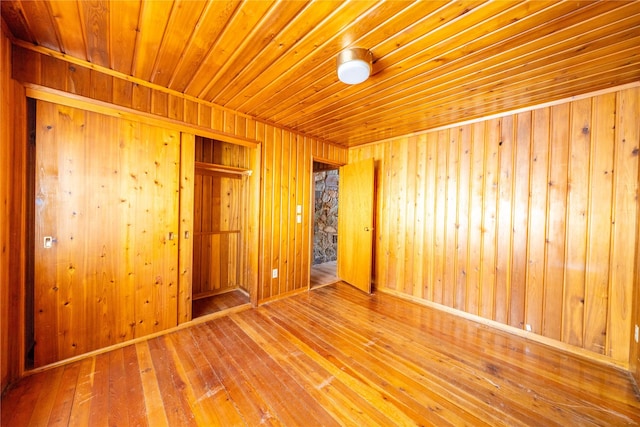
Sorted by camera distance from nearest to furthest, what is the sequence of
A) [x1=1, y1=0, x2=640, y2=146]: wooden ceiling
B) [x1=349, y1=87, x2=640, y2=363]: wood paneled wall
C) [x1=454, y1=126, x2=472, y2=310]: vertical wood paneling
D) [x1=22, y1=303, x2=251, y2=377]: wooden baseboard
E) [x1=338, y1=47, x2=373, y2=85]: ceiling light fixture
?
[x1=1, y1=0, x2=640, y2=146]: wooden ceiling
[x1=338, y1=47, x2=373, y2=85]: ceiling light fixture
[x1=22, y1=303, x2=251, y2=377]: wooden baseboard
[x1=349, y1=87, x2=640, y2=363]: wood paneled wall
[x1=454, y1=126, x2=472, y2=310]: vertical wood paneling

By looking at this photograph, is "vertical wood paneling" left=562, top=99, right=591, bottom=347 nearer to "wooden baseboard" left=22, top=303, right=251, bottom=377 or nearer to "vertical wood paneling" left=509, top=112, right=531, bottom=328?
"vertical wood paneling" left=509, top=112, right=531, bottom=328

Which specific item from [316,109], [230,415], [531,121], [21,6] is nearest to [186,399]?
[230,415]

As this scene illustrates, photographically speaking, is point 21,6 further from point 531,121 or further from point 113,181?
point 531,121

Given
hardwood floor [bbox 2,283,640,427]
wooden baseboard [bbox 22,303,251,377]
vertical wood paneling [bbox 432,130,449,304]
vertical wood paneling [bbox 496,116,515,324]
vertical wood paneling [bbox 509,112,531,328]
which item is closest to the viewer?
hardwood floor [bbox 2,283,640,427]

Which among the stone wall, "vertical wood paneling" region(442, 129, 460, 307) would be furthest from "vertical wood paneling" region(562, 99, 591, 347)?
the stone wall

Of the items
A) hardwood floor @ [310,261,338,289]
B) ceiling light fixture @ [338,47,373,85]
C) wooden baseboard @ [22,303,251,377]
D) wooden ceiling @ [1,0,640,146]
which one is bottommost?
hardwood floor @ [310,261,338,289]

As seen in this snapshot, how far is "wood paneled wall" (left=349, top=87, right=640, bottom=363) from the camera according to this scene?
6.88 ft

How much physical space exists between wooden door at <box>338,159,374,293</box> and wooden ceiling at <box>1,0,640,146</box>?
1569 mm

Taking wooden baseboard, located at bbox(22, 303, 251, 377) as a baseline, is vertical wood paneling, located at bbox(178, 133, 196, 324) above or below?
above

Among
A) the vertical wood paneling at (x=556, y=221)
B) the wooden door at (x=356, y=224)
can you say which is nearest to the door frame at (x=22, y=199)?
the wooden door at (x=356, y=224)

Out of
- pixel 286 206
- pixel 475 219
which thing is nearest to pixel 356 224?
pixel 286 206

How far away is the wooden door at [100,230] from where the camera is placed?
5.97 ft

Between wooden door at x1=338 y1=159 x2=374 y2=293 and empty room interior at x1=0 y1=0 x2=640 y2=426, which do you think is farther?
wooden door at x1=338 y1=159 x2=374 y2=293

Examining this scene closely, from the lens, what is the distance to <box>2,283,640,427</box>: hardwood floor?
1.47 metres
